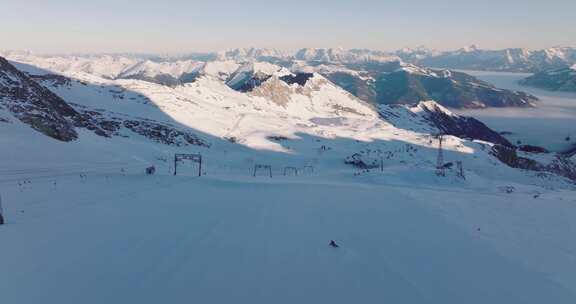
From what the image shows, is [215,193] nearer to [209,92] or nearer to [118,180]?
[118,180]

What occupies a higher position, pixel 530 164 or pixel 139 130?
pixel 139 130

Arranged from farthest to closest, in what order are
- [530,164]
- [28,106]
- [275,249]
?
[530,164], [28,106], [275,249]

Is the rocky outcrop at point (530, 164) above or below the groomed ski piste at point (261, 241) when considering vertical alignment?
below

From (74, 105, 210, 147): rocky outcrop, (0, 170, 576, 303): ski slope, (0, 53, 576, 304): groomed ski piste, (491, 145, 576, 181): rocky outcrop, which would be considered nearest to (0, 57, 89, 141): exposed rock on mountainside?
(0, 53, 576, 304): groomed ski piste

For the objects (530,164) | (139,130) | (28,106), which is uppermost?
(28,106)

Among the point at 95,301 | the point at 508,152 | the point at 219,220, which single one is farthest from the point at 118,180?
the point at 508,152

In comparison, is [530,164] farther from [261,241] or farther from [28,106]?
[28,106]

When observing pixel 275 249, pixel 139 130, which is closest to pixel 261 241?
pixel 275 249

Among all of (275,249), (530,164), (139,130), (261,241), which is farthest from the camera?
(530,164)

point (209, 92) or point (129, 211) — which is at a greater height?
point (209, 92)

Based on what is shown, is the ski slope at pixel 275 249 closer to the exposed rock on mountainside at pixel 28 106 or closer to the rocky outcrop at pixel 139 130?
the exposed rock on mountainside at pixel 28 106

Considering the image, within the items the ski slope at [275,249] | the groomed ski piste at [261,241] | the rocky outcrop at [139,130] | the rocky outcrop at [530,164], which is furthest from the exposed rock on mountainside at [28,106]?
the rocky outcrop at [530,164]
